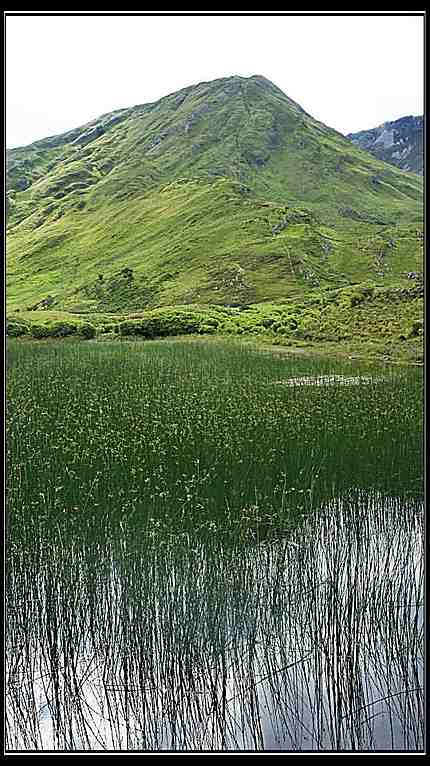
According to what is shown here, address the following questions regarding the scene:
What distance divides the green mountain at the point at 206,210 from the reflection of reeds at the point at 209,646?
5337cm

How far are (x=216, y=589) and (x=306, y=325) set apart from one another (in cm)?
3480

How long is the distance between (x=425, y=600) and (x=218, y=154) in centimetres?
14118

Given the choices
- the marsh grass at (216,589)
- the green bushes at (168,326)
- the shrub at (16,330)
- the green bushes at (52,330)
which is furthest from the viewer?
the shrub at (16,330)

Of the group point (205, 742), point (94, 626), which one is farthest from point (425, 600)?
point (94, 626)

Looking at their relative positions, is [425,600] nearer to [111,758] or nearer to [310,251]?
[111,758]

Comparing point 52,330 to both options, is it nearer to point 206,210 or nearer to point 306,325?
point 306,325

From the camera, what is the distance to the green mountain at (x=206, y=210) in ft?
254

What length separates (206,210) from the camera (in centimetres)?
10756

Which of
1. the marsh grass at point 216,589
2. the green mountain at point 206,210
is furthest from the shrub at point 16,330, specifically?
the marsh grass at point 216,589

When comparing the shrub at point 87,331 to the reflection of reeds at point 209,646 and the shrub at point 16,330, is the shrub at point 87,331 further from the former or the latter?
the reflection of reeds at point 209,646

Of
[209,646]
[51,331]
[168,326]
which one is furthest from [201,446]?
[51,331]

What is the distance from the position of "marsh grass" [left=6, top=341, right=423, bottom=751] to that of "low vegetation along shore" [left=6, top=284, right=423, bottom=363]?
1726 centimetres

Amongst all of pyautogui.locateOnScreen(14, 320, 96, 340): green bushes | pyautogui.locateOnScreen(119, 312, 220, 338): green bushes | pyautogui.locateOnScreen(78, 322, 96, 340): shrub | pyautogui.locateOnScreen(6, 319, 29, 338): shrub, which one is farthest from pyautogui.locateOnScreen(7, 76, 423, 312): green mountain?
pyautogui.locateOnScreen(6, 319, 29, 338): shrub
